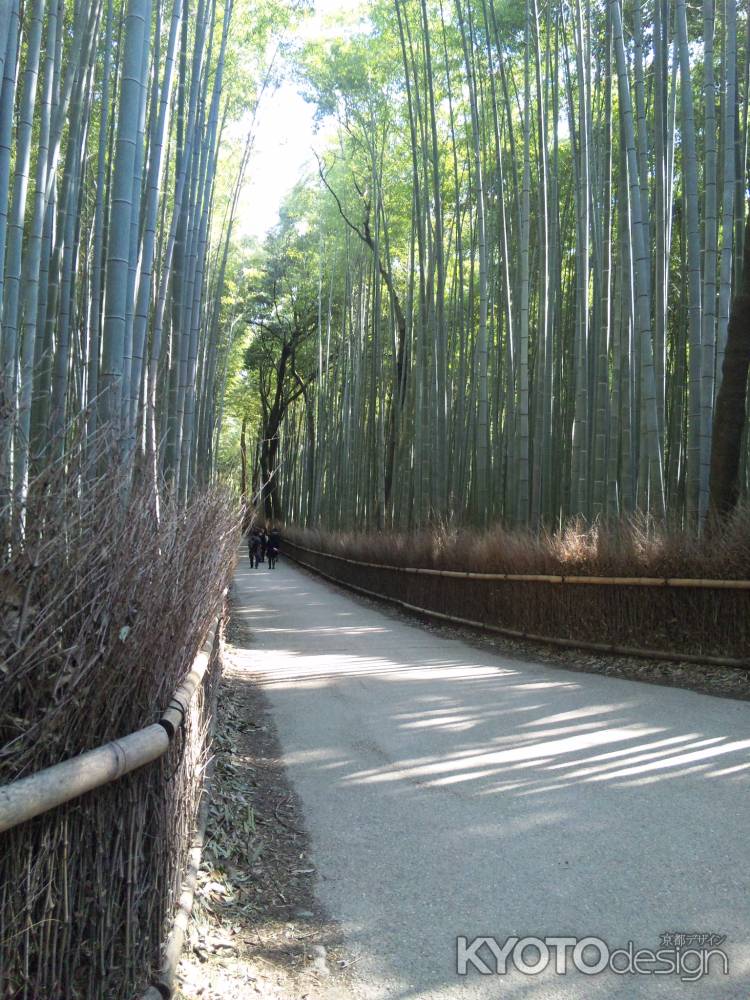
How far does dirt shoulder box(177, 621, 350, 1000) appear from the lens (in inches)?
84.0

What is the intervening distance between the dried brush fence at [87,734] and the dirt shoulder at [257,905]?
0.22m

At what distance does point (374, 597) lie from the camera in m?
13.9

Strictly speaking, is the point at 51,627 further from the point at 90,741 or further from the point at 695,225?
the point at 695,225

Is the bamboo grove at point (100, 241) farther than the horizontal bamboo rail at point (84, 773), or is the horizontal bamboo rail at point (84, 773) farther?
the bamboo grove at point (100, 241)

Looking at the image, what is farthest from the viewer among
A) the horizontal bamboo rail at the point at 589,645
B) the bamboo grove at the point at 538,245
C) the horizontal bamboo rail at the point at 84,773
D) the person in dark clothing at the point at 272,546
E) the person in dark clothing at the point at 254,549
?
the person in dark clothing at the point at 272,546

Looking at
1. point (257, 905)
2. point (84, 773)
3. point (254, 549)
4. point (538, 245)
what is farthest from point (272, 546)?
point (84, 773)

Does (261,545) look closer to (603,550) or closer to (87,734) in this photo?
(603,550)

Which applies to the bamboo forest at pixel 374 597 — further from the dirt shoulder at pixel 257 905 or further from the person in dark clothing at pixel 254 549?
the person in dark clothing at pixel 254 549

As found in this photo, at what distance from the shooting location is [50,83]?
4969 millimetres

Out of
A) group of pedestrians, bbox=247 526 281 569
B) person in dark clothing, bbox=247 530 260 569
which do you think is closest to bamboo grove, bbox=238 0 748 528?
person in dark clothing, bbox=247 530 260 569

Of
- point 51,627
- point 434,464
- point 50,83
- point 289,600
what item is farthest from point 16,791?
point 289,600

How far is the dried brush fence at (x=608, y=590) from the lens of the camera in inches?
227

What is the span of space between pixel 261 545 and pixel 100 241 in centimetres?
1741

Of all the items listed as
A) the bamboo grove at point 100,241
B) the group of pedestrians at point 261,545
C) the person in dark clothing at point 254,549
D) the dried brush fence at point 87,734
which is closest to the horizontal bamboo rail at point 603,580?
the bamboo grove at point 100,241
